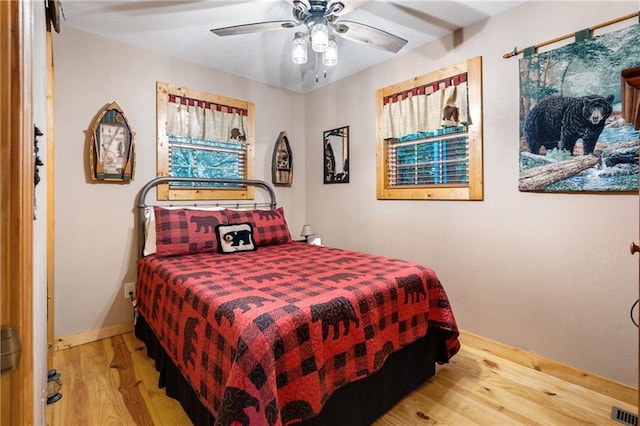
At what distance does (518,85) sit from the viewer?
Answer: 2.34 m

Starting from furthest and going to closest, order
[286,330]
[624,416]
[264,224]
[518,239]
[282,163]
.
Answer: [282,163], [264,224], [518,239], [624,416], [286,330]

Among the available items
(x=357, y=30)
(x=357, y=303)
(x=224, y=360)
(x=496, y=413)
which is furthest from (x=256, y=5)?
(x=496, y=413)

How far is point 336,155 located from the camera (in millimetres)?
3797

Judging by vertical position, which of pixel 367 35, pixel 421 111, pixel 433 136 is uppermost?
pixel 367 35

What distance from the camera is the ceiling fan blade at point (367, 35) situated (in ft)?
6.57

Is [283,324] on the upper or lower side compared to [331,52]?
lower

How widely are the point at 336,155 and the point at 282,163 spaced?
668 mm

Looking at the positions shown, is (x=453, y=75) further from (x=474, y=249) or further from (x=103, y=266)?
(x=103, y=266)

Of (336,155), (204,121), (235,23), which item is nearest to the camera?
(235,23)

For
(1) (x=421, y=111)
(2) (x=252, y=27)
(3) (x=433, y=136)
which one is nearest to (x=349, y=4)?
(2) (x=252, y=27)

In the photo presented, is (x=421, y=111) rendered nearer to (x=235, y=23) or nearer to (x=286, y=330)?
(x=235, y=23)

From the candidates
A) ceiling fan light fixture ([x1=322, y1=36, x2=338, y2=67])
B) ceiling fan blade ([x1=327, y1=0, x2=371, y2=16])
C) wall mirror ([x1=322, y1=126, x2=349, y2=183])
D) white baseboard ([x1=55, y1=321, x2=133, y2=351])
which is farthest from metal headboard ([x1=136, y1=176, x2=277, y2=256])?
ceiling fan blade ([x1=327, y1=0, x2=371, y2=16])

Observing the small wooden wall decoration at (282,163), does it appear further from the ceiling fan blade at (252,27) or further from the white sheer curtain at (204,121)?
the ceiling fan blade at (252,27)

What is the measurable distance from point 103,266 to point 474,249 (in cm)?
313
